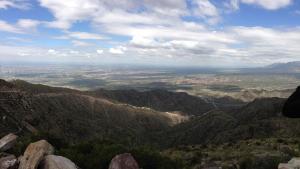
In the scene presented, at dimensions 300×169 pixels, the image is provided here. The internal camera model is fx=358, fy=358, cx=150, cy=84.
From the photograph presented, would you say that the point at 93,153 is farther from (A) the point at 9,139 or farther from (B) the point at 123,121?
(B) the point at 123,121

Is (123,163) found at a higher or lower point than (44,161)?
lower

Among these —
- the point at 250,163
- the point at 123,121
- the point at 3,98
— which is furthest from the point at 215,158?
the point at 123,121

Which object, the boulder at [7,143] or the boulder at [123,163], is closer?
the boulder at [123,163]

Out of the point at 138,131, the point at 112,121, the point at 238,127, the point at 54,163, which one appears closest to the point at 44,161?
the point at 54,163

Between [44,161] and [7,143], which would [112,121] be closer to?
[7,143]

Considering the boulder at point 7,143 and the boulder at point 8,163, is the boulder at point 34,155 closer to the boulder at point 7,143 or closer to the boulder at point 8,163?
the boulder at point 8,163

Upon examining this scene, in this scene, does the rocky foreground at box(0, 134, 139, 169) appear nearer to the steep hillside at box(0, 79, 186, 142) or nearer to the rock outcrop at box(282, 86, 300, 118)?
the rock outcrop at box(282, 86, 300, 118)

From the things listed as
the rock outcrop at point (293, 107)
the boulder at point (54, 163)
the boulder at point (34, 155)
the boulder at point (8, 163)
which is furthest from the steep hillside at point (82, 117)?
the rock outcrop at point (293, 107)

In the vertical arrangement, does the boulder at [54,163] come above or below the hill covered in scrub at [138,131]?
above

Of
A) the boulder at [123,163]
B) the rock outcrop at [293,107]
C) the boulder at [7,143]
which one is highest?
the rock outcrop at [293,107]
